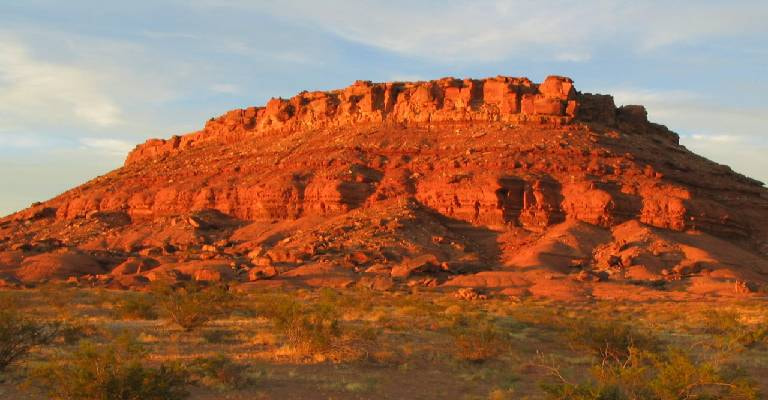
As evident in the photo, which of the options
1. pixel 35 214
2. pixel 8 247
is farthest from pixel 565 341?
pixel 35 214

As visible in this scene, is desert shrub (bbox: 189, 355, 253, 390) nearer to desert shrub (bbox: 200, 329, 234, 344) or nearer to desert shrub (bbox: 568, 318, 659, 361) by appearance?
desert shrub (bbox: 200, 329, 234, 344)

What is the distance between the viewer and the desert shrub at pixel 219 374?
13.3 m

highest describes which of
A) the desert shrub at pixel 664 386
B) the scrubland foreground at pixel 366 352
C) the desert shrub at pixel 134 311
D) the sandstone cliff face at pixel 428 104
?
the sandstone cliff face at pixel 428 104

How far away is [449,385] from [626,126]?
1955 inches

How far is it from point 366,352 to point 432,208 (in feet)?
104

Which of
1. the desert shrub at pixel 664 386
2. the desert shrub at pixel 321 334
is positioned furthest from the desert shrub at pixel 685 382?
the desert shrub at pixel 321 334

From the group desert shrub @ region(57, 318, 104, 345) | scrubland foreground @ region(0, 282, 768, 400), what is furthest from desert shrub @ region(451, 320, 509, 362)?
desert shrub @ region(57, 318, 104, 345)

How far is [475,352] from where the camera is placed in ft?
55.5

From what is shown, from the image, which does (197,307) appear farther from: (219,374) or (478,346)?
(478,346)

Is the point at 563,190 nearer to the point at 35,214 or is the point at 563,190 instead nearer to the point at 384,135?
the point at 384,135

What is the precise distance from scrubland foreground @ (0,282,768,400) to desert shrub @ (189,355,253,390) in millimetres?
33

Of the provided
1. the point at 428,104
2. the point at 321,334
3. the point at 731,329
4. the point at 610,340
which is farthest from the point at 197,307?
the point at 428,104

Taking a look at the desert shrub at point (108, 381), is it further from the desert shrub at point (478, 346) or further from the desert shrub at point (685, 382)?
the desert shrub at point (478, 346)

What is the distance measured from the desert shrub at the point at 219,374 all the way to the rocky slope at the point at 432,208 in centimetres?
2204
